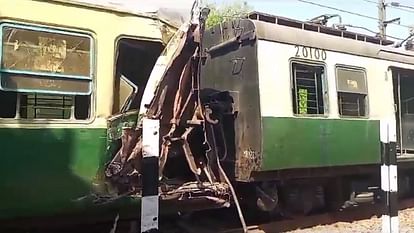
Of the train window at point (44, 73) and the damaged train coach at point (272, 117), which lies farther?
the damaged train coach at point (272, 117)

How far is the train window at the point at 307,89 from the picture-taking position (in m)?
7.86

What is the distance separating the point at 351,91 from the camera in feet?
28.4

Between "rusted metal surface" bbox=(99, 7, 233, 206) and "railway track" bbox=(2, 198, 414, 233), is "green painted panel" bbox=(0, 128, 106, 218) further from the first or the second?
"railway track" bbox=(2, 198, 414, 233)

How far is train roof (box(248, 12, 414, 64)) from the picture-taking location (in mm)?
7691

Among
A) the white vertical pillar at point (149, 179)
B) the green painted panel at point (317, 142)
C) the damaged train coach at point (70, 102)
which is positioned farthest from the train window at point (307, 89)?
the white vertical pillar at point (149, 179)

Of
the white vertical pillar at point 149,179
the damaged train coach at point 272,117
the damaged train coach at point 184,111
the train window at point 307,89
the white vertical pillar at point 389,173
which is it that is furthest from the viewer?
the train window at point 307,89

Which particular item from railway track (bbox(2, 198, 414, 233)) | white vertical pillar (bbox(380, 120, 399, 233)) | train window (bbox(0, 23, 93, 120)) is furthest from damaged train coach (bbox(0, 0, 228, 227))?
white vertical pillar (bbox(380, 120, 399, 233))

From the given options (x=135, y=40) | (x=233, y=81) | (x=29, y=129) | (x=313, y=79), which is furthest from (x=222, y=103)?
(x=29, y=129)

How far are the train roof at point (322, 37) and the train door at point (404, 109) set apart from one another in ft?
1.15

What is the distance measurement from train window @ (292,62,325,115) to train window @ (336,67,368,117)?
42cm

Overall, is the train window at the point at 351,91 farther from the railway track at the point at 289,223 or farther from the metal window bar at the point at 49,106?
the metal window bar at the point at 49,106

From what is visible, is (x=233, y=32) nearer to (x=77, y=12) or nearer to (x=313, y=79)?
(x=313, y=79)

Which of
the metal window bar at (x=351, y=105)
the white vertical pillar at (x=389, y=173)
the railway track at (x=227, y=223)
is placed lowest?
the railway track at (x=227, y=223)

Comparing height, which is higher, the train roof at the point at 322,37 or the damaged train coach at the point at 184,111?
the train roof at the point at 322,37
